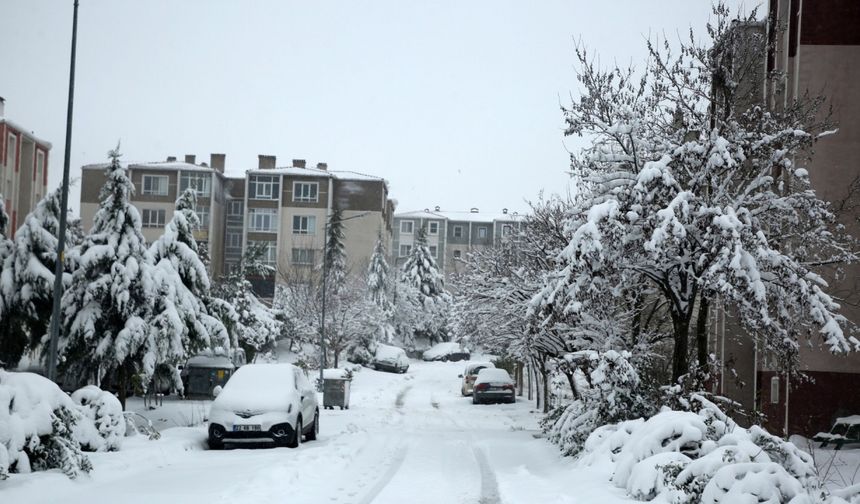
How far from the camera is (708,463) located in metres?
9.07

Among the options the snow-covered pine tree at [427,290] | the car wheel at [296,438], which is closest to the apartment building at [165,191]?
the snow-covered pine tree at [427,290]

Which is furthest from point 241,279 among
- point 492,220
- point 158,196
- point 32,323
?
point 492,220

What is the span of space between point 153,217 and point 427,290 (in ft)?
83.7

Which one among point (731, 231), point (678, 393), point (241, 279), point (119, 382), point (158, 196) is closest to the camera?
point (731, 231)

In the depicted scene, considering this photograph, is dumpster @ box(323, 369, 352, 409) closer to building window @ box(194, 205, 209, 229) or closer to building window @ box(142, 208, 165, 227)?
building window @ box(194, 205, 209, 229)

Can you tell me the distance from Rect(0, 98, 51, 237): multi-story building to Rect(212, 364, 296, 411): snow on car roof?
36.7 m

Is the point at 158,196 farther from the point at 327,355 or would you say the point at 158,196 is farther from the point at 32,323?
the point at 32,323

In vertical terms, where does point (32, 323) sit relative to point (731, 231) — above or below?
below

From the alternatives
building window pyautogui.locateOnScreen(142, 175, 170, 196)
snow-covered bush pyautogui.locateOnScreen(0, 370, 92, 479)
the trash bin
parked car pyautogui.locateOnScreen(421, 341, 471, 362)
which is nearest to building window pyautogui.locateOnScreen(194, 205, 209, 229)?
building window pyautogui.locateOnScreen(142, 175, 170, 196)

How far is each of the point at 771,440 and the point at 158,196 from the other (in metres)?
77.8

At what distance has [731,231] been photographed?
12.6m

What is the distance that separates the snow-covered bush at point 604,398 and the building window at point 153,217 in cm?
6999

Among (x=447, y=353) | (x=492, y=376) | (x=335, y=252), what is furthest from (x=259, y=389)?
(x=335, y=252)

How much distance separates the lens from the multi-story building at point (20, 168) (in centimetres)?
4997
